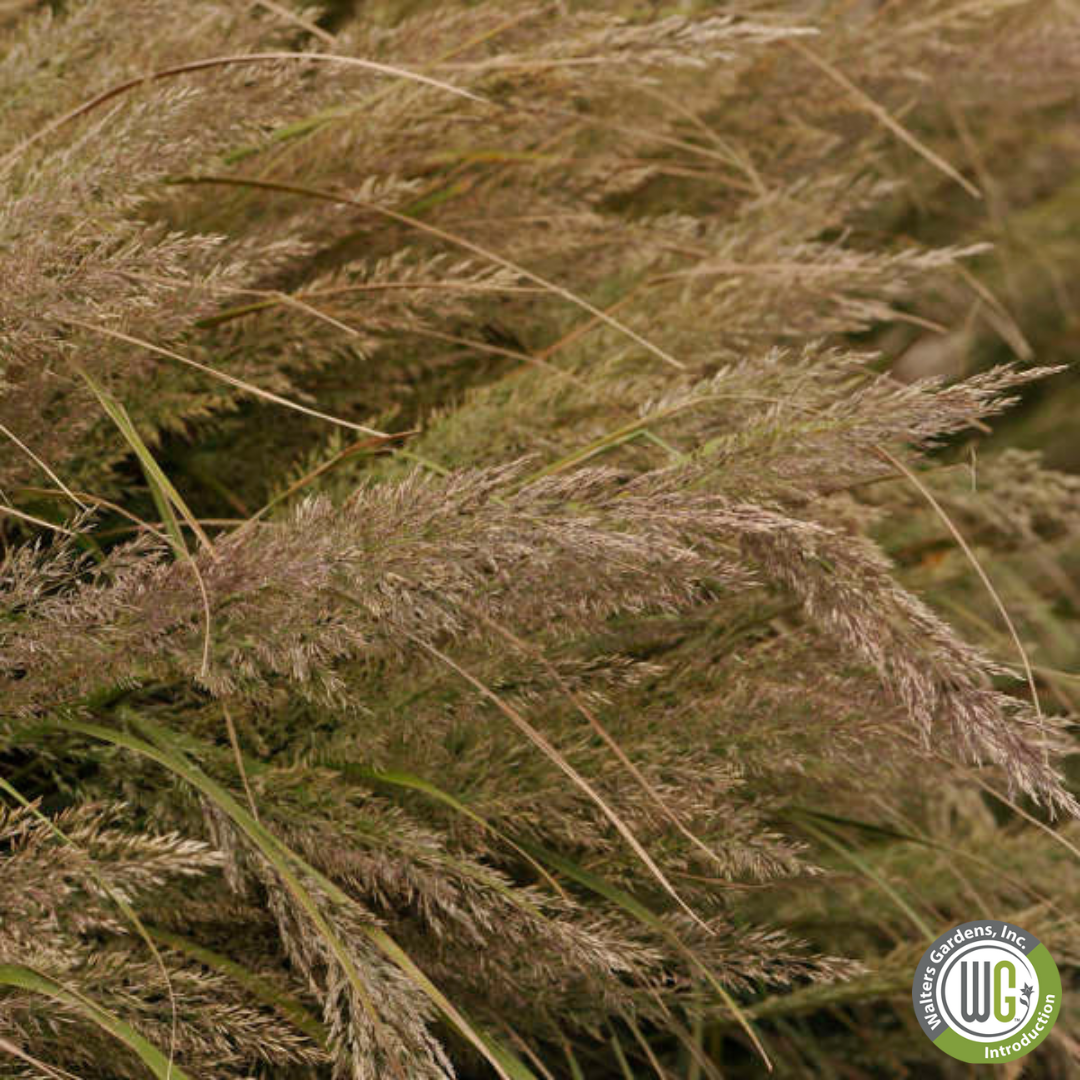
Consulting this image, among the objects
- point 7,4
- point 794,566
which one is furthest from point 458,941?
point 7,4

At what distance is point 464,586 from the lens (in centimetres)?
34

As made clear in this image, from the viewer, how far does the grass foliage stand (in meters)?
0.35

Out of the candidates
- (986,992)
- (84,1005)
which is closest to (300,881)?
(84,1005)

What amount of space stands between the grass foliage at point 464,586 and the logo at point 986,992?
2 cm

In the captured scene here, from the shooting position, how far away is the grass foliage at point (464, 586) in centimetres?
35

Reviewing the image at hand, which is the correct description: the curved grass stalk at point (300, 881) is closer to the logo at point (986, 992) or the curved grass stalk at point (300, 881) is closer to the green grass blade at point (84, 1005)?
the green grass blade at point (84, 1005)

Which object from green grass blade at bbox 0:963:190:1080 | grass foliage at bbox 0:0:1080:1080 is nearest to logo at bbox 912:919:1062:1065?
grass foliage at bbox 0:0:1080:1080

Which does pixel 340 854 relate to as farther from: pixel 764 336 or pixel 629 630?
pixel 764 336

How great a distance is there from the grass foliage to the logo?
15 millimetres

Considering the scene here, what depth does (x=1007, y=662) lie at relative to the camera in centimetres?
57

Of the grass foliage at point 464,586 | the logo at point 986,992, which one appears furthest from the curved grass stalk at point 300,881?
the logo at point 986,992

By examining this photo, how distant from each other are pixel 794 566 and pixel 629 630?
100mm

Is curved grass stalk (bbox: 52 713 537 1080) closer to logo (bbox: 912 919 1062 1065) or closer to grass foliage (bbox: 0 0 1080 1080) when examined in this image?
grass foliage (bbox: 0 0 1080 1080)

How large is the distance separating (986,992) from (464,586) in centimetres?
30
